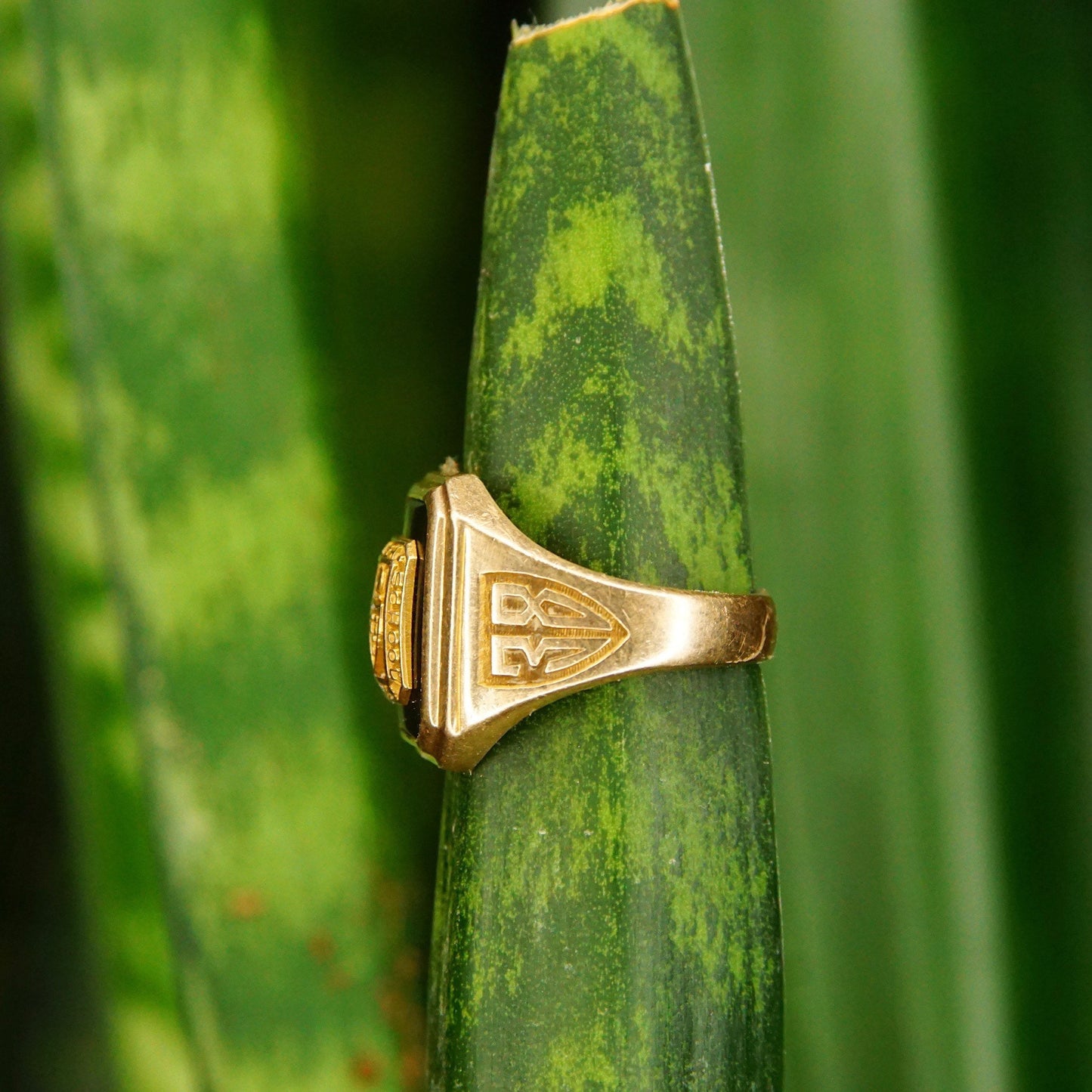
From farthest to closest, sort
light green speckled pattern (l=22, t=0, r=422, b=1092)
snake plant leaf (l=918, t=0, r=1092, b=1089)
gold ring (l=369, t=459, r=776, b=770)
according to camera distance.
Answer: snake plant leaf (l=918, t=0, r=1092, b=1089)
light green speckled pattern (l=22, t=0, r=422, b=1092)
gold ring (l=369, t=459, r=776, b=770)

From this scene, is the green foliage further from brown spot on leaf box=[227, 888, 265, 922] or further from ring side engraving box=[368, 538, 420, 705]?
ring side engraving box=[368, 538, 420, 705]

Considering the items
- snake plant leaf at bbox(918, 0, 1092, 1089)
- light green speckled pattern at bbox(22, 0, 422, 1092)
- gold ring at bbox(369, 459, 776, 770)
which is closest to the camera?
gold ring at bbox(369, 459, 776, 770)

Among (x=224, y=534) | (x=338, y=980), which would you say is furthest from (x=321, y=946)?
(x=224, y=534)

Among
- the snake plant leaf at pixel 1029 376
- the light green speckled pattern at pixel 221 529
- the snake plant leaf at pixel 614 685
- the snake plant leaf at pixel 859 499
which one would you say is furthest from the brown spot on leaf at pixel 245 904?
the snake plant leaf at pixel 1029 376

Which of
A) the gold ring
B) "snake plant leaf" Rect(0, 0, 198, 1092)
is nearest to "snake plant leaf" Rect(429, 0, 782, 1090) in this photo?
the gold ring

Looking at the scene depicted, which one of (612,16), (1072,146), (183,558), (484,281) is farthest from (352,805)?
(1072,146)

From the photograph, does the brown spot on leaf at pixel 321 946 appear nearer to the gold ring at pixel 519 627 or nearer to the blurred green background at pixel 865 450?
the blurred green background at pixel 865 450

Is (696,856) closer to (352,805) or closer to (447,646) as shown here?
(447,646)

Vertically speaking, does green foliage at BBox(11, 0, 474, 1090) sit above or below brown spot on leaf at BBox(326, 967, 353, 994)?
above
